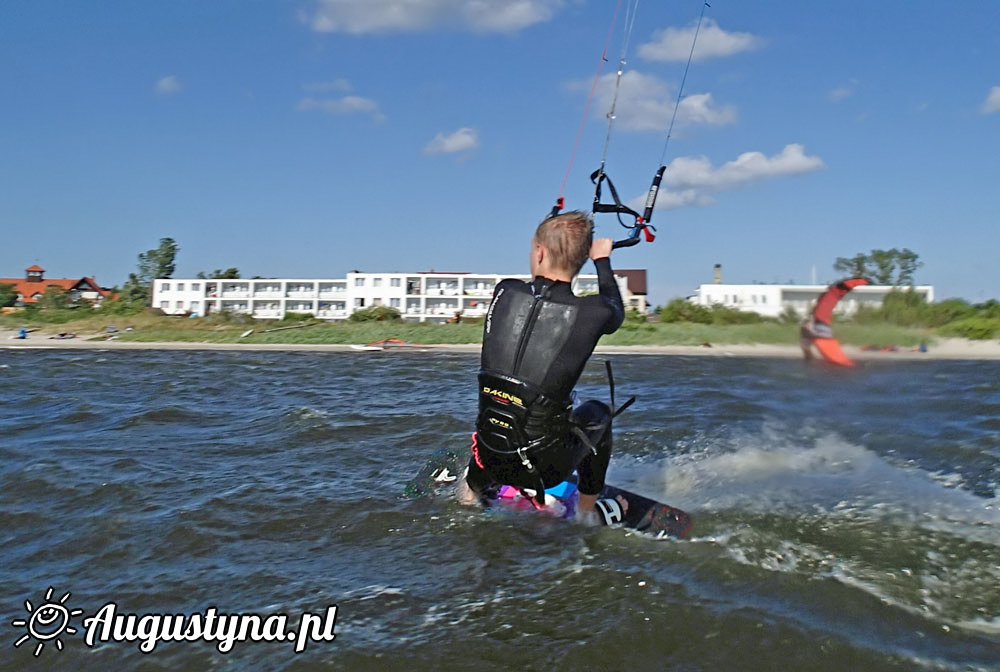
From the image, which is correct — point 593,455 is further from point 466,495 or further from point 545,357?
point 466,495

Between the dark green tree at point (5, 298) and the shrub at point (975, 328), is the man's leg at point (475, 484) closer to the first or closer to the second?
the shrub at point (975, 328)

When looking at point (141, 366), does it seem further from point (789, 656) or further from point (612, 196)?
point (789, 656)

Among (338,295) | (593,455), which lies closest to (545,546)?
(593,455)

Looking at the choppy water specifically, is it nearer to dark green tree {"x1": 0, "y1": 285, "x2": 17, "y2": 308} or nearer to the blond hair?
the blond hair

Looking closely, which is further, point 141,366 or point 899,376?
point 141,366

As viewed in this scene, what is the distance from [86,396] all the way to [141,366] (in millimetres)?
9096

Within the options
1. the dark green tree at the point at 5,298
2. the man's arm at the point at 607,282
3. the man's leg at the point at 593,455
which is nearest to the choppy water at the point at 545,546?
the man's leg at the point at 593,455

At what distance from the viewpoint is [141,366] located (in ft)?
69.7

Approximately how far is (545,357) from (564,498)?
143 centimetres

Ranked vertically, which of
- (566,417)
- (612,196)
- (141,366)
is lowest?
(141,366)

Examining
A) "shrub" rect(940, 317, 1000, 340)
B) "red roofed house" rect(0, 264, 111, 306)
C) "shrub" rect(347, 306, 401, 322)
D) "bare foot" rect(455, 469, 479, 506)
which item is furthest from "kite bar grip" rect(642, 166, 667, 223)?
"red roofed house" rect(0, 264, 111, 306)

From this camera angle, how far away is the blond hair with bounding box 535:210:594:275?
439 centimetres

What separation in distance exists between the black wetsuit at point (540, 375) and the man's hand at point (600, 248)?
0.13 feet

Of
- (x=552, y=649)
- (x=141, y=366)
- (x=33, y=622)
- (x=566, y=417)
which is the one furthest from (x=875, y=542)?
(x=141, y=366)
